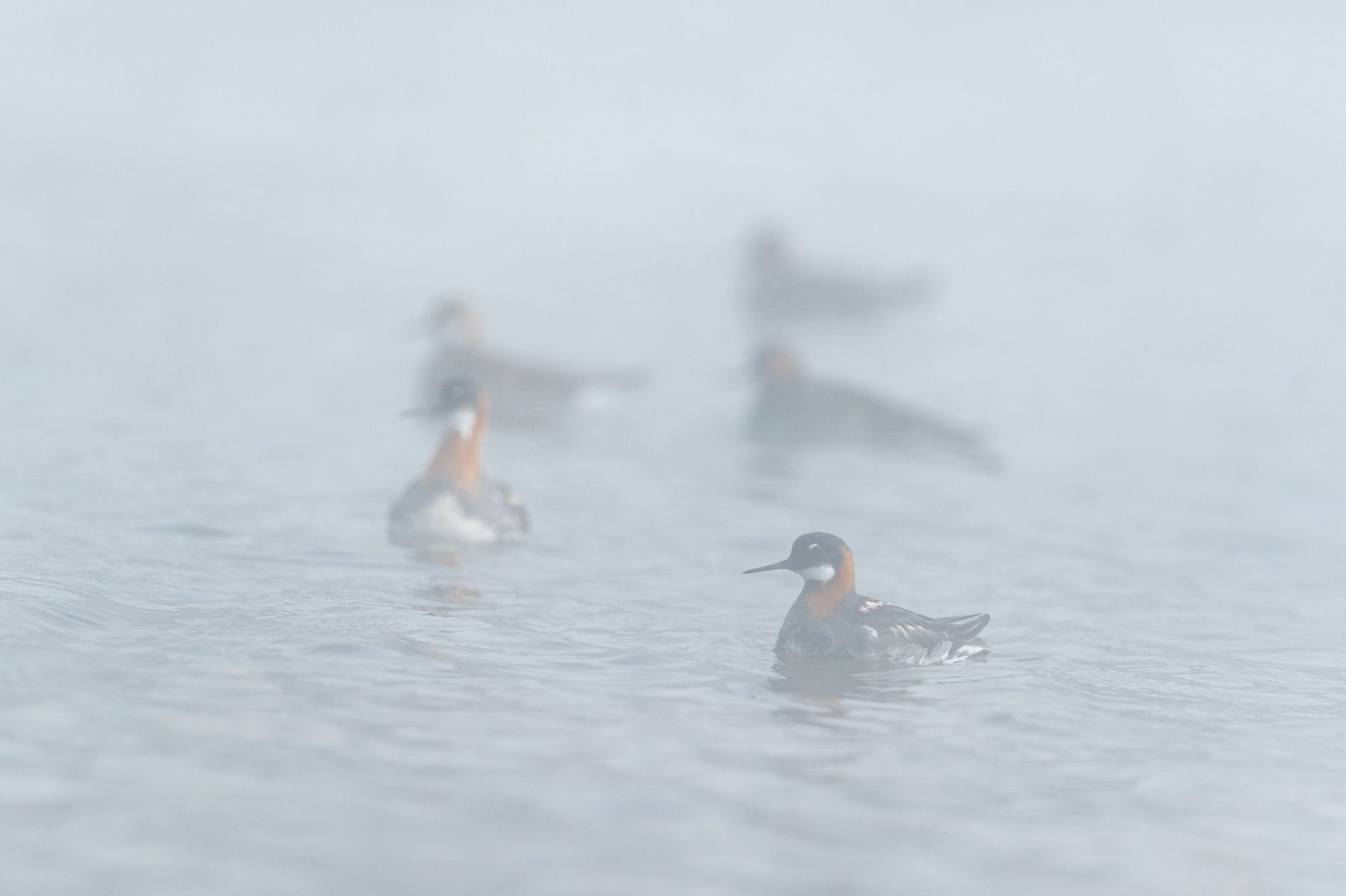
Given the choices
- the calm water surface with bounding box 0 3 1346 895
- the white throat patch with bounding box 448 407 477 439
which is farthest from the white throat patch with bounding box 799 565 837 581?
the white throat patch with bounding box 448 407 477 439

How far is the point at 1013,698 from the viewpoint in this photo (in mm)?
9531

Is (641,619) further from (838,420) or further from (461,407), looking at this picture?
(838,420)

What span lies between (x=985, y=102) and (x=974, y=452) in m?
51.5

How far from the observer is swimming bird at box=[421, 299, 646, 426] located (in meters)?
20.3

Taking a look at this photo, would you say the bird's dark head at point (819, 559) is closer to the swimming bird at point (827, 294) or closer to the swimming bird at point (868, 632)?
the swimming bird at point (868, 632)

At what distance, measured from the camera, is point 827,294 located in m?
29.9

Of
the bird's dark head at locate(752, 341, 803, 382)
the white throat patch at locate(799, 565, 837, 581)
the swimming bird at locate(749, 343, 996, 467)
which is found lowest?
the white throat patch at locate(799, 565, 837, 581)

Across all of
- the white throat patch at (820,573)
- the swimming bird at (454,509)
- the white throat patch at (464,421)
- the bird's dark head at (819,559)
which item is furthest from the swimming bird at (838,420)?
the white throat patch at (820,573)

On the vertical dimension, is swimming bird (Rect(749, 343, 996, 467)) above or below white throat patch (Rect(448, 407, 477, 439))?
above

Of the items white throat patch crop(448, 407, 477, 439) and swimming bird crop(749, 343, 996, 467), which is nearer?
white throat patch crop(448, 407, 477, 439)

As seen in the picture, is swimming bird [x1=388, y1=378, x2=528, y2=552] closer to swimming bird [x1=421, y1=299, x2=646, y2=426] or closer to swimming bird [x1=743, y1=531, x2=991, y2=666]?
swimming bird [x1=743, y1=531, x2=991, y2=666]

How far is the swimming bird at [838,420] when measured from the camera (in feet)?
61.9

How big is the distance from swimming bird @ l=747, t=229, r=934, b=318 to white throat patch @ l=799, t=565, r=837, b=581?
18.8 m

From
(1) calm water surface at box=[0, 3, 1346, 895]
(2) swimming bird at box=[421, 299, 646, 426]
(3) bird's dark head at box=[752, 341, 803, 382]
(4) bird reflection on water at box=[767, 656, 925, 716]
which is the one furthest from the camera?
(3) bird's dark head at box=[752, 341, 803, 382]
